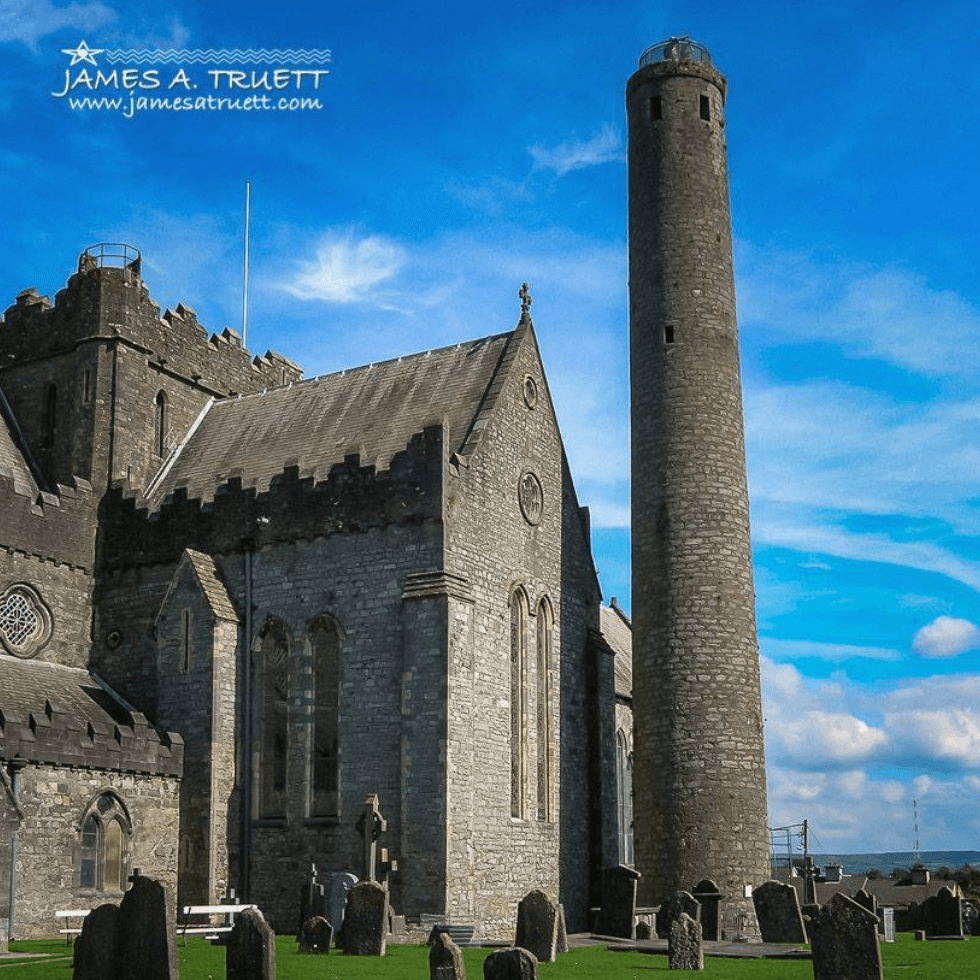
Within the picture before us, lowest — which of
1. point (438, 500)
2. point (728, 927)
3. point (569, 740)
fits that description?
point (728, 927)

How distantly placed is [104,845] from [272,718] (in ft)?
14.6

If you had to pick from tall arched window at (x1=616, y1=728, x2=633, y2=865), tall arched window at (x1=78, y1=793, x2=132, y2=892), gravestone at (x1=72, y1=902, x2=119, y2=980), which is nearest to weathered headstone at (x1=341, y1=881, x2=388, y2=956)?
gravestone at (x1=72, y1=902, x2=119, y2=980)

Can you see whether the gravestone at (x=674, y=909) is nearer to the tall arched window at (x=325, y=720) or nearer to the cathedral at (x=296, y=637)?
the cathedral at (x=296, y=637)

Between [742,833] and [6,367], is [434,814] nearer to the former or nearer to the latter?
[742,833]

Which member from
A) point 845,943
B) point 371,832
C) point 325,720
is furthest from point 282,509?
point 845,943

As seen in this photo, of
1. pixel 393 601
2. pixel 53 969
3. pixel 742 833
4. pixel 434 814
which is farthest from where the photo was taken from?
pixel 742 833

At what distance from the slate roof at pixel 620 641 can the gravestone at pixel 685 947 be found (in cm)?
2070

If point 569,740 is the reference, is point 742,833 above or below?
below

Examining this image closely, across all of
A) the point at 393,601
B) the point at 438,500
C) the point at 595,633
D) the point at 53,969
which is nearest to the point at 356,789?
the point at 393,601

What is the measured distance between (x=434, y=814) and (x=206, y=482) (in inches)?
416

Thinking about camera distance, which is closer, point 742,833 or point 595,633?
point 742,833

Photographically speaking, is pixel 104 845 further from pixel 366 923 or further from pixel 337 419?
pixel 337 419

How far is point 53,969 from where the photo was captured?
1753 centimetres

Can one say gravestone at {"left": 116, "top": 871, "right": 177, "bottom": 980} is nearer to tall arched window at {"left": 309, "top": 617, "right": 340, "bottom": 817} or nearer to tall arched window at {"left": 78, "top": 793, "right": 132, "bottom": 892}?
tall arched window at {"left": 78, "top": 793, "right": 132, "bottom": 892}
